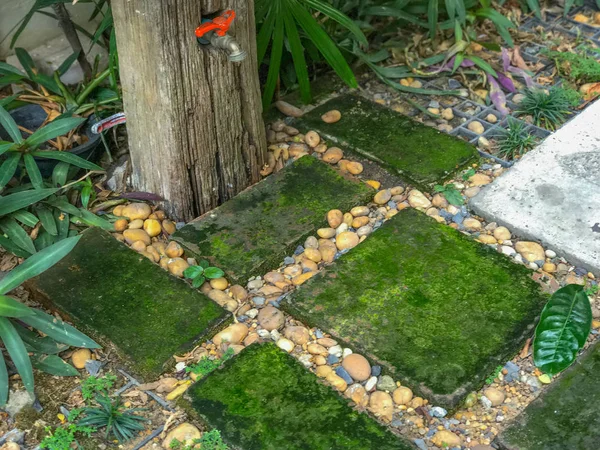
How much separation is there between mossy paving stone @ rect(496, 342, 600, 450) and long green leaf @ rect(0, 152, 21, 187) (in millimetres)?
1704

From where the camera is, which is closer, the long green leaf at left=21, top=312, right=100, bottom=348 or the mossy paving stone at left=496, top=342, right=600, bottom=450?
the mossy paving stone at left=496, top=342, right=600, bottom=450

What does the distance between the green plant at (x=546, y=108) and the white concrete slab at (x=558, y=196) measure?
0.12m

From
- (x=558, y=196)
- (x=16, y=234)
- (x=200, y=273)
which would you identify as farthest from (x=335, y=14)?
(x=16, y=234)

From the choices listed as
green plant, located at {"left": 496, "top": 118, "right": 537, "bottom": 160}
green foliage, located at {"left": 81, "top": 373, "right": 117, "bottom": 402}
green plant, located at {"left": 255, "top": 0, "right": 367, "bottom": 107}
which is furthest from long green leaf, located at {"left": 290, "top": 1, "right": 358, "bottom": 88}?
green foliage, located at {"left": 81, "top": 373, "right": 117, "bottom": 402}

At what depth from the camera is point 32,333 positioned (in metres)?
2.53

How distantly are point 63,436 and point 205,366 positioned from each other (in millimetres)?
438

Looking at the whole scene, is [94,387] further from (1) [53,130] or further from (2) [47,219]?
(1) [53,130]

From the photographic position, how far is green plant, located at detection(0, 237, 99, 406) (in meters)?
2.31

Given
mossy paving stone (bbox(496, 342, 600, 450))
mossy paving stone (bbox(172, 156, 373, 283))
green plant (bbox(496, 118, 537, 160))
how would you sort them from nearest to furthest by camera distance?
mossy paving stone (bbox(496, 342, 600, 450)), mossy paving stone (bbox(172, 156, 373, 283)), green plant (bbox(496, 118, 537, 160))

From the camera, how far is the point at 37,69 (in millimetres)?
3557

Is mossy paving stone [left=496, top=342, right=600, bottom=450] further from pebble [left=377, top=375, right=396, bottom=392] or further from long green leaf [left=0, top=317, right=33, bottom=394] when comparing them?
long green leaf [left=0, top=317, right=33, bottom=394]

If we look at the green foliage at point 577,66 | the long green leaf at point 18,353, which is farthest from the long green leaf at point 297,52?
the long green leaf at point 18,353

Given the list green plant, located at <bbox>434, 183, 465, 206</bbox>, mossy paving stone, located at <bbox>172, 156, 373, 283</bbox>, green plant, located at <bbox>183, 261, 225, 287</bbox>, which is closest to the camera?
green plant, located at <bbox>183, 261, 225, 287</bbox>

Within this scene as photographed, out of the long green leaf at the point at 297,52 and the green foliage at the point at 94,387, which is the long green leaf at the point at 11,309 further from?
the long green leaf at the point at 297,52
